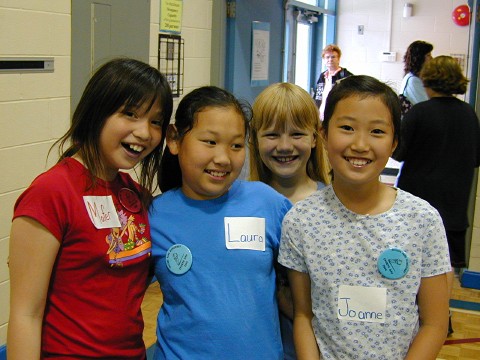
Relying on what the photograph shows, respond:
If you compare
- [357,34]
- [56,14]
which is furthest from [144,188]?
[357,34]

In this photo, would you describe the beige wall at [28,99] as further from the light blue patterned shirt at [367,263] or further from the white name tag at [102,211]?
the light blue patterned shirt at [367,263]

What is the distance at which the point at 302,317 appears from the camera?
138 centimetres

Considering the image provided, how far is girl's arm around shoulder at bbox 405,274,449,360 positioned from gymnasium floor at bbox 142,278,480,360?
180 cm

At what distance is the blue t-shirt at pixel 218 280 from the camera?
1.33 meters

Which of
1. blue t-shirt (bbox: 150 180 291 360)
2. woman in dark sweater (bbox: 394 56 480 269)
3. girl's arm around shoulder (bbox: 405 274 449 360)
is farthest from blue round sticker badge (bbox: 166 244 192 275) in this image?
woman in dark sweater (bbox: 394 56 480 269)

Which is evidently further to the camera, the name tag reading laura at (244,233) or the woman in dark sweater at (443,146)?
the woman in dark sweater at (443,146)

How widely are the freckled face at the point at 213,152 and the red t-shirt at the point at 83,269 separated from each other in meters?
0.18

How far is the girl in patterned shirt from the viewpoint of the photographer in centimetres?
127

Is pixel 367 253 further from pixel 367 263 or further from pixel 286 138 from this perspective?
pixel 286 138

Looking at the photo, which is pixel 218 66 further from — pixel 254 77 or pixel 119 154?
pixel 119 154

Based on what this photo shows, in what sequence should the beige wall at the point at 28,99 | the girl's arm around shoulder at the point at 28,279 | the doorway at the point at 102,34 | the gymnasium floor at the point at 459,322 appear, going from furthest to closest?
the gymnasium floor at the point at 459,322, the doorway at the point at 102,34, the beige wall at the point at 28,99, the girl's arm around shoulder at the point at 28,279

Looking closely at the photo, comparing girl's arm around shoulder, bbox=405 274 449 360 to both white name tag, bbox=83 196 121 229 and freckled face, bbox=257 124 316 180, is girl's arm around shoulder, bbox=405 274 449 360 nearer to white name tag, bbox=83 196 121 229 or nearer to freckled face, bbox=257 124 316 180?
freckled face, bbox=257 124 316 180

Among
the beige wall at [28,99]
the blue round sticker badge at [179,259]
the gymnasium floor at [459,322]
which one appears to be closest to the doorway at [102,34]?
the beige wall at [28,99]

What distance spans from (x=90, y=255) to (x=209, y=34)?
3200 mm
